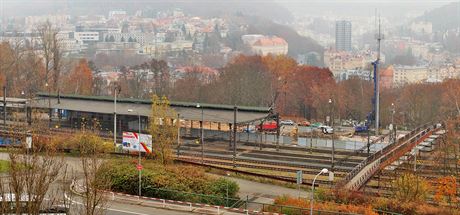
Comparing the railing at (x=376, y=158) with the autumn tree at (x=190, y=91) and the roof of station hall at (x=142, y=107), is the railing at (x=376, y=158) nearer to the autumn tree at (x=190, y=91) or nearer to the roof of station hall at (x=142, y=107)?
the roof of station hall at (x=142, y=107)

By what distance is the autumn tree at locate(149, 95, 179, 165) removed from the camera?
89.2 feet

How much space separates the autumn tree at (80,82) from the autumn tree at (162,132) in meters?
35.9

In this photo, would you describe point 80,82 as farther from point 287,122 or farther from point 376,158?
point 376,158

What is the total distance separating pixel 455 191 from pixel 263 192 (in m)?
7.93

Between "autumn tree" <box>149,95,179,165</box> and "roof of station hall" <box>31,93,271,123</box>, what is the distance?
8.42m

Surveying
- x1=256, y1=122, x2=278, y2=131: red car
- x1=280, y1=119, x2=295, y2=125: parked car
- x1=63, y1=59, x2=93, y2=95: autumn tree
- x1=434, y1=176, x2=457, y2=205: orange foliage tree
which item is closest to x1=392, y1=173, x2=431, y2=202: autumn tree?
x1=434, y1=176, x2=457, y2=205: orange foliage tree

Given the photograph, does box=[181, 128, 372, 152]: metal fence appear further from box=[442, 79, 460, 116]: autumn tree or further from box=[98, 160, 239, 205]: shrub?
box=[98, 160, 239, 205]: shrub

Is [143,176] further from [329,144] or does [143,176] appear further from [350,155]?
[329,144]

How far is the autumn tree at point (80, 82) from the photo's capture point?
6389 cm

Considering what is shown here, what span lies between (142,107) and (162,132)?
574 inches

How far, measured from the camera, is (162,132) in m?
27.6

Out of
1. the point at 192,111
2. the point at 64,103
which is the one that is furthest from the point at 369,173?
the point at 64,103

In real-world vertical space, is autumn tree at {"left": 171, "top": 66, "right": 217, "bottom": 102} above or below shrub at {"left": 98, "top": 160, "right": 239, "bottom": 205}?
above

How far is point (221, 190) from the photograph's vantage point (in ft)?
73.7
